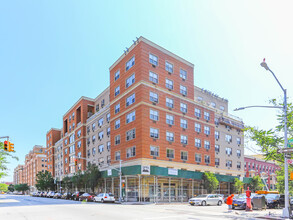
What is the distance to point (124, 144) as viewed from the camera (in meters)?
42.0

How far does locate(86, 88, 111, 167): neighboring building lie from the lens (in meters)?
50.2

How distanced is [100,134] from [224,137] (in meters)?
24.9

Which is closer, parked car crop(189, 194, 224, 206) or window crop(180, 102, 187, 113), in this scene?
parked car crop(189, 194, 224, 206)

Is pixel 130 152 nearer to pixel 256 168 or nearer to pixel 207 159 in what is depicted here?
pixel 207 159

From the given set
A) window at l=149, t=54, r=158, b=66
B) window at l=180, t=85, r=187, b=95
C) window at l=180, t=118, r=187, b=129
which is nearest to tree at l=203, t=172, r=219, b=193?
window at l=180, t=118, r=187, b=129

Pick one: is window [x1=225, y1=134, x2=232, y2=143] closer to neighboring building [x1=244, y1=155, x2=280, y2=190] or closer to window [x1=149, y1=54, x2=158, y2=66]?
neighboring building [x1=244, y1=155, x2=280, y2=190]

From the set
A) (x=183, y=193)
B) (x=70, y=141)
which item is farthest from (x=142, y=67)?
(x=70, y=141)

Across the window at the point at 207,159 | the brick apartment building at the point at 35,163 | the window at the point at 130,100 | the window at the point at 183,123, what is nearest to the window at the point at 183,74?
the window at the point at 183,123

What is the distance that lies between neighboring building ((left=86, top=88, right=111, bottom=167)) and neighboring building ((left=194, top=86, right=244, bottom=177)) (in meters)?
18.2

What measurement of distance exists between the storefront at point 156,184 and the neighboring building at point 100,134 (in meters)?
5.92

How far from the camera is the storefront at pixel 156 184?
3653 centimetres

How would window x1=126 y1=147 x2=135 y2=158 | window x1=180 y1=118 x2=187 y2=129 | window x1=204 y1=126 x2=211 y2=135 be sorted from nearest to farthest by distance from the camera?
window x1=126 y1=147 x2=135 y2=158 → window x1=180 y1=118 x2=187 y2=129 → window x1=204 y1=126 x2=211 y2=135

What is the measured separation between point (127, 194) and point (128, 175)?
11.4 ft

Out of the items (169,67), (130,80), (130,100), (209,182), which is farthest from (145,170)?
(169,67)
